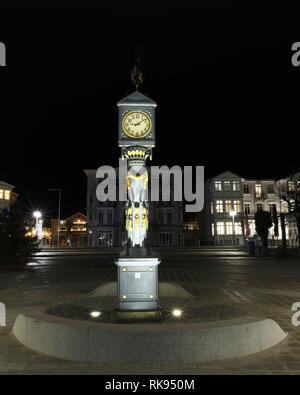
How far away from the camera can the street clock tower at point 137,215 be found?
696cm

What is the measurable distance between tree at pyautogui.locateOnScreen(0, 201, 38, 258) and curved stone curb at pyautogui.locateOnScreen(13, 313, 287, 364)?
19621mm

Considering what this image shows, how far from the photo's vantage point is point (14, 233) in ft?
79.3

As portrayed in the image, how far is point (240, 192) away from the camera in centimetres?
5512

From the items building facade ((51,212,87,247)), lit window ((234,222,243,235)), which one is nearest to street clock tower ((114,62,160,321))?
lit window ((234,222,243,235))

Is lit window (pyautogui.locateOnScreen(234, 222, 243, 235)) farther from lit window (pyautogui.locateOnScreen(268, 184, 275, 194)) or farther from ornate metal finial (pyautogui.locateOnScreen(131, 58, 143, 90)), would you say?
ornate metal finial (pyautogui.locateOnScreen(131, 58, 143, 90))

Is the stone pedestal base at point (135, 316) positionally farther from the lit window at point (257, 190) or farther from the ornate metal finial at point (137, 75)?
the lit window at point (257, 190)

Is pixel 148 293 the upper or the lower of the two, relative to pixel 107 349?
upper

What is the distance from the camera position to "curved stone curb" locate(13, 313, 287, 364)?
5.12 metres

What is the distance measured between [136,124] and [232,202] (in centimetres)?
4887

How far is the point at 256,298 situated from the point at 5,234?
742 inches

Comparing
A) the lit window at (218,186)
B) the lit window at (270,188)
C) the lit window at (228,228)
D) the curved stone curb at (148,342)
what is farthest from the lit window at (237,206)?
the curved stone curb at (148,342)

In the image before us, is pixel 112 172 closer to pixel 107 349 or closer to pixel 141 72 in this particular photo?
pixel 141 72

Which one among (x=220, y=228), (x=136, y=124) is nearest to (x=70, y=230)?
(x=220, y=228)
